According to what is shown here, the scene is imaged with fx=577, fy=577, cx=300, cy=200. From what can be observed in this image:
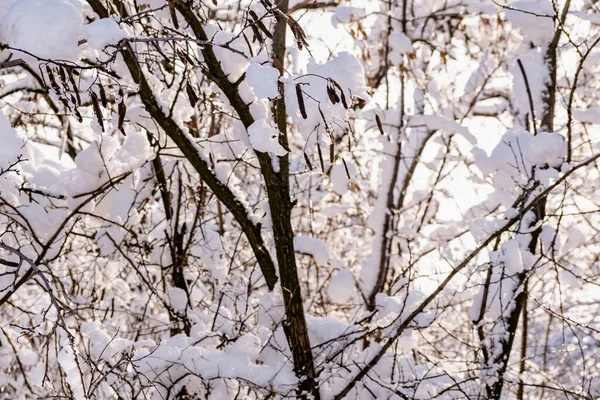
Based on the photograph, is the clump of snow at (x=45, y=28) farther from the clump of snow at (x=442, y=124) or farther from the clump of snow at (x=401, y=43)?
the clump of snow at (x=401, y=43)

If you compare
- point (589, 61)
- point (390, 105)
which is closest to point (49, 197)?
point (390, 105)

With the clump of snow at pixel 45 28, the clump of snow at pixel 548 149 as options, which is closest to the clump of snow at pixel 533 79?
the clump of snow at pixel 548 149

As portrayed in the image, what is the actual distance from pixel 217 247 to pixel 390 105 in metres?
2.67

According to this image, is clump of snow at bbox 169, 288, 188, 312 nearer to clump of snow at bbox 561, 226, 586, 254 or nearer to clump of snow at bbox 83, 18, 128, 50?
clump of snow at bbox 83, 18, 128, 50

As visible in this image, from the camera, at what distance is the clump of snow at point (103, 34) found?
5.67ft

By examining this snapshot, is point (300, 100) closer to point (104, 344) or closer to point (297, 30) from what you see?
point (297, 30)

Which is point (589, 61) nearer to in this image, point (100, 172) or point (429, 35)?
point (429, 35)

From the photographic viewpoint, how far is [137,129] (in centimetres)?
349

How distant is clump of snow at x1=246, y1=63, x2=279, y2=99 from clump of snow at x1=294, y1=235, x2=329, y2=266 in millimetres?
2153

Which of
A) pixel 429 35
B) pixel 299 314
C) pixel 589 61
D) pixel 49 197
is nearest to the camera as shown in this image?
pixel 299 314

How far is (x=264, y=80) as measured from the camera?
1837 millimetres

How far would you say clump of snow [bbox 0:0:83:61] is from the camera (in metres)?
1.71

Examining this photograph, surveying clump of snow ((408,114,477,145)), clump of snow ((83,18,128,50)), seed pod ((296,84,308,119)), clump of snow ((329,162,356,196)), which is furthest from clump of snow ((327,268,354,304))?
clump of snow ((83,18,128,50))

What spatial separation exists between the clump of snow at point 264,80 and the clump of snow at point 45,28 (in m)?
0.54
